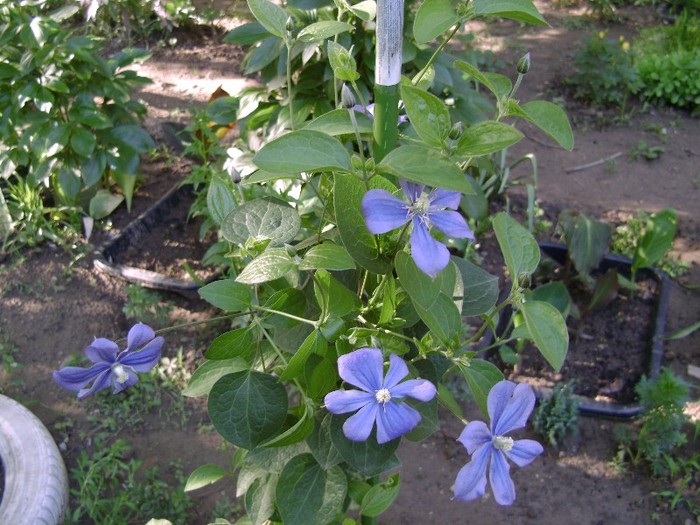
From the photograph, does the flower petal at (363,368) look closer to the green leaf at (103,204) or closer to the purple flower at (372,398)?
the purple flower at (372,398)

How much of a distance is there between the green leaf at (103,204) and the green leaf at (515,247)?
8.19 ft

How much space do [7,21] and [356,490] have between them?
2486 mm

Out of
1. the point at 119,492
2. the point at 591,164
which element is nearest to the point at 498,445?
the point at 119,492

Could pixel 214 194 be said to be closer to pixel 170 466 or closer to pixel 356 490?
pixel 356 490

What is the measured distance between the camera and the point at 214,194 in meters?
1.22

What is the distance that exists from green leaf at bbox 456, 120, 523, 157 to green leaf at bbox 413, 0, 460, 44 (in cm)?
14

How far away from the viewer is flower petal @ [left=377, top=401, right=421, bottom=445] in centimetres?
93

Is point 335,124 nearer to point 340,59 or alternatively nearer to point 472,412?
point 340,59

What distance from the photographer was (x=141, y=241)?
3104 millimetres

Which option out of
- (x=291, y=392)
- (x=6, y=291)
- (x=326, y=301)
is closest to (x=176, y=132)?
(x=6, y=291)

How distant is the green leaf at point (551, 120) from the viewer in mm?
933

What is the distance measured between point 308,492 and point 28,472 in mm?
1233

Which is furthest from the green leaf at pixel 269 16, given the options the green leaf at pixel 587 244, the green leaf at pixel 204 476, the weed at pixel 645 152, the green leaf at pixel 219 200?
the weed at pixel 645 152

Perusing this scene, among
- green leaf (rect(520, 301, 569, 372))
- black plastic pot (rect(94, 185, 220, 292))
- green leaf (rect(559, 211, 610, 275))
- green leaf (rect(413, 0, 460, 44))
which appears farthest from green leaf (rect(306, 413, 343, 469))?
green leaf (rect(559, 211, 610, 275))
